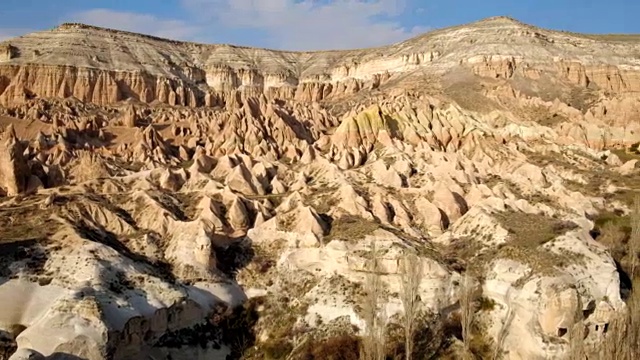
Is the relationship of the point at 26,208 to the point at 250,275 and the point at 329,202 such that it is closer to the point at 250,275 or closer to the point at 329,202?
the point at 250,275

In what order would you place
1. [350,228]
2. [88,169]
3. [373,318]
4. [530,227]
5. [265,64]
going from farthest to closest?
[265,64] → [88,169] → [350,228] → [530,227] → [373,318]

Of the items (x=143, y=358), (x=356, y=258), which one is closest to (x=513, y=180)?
(x=356, y=258)

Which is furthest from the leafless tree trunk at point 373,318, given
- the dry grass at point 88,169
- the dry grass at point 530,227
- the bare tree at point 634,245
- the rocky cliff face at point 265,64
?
the rocky cliff face at point 265,64

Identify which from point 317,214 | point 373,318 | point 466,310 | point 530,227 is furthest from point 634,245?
point 317,214

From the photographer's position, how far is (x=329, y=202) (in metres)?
44.1

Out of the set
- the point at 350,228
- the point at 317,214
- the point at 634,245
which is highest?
the point at 317,214

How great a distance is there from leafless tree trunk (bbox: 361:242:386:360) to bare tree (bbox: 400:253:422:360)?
3.80ft

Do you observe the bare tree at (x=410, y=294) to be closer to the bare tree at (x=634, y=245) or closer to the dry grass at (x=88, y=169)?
the bare tree at (x=634, y=245)

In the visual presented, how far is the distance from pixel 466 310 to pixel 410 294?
9.67 ft

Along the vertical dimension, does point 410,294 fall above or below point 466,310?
above

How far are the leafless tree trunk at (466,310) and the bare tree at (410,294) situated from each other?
216 centimetres

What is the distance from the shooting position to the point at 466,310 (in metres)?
31.1

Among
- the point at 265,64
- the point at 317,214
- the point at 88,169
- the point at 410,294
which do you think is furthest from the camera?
the point at 265,64

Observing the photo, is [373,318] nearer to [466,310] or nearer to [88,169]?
[466,310]
